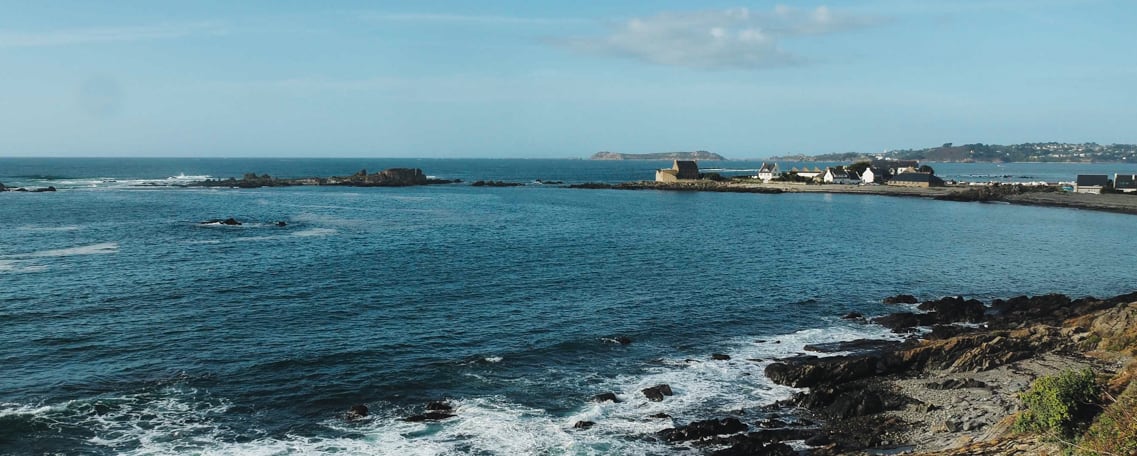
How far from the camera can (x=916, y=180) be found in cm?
13300

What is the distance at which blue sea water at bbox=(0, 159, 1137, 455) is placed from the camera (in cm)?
2139

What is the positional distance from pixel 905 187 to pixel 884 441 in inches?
4658

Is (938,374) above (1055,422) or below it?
below

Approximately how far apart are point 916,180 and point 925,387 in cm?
12085

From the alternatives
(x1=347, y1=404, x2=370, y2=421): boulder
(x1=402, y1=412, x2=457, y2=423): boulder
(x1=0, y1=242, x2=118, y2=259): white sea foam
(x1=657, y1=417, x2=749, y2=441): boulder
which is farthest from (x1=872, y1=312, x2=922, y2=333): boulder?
(x1=0, y1=242, x2=118, y2=259): white sea foam

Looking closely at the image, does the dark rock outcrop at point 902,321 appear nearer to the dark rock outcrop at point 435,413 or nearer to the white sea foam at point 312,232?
the dark rock outcrop at point 435,413

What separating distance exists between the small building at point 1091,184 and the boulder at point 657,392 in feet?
371

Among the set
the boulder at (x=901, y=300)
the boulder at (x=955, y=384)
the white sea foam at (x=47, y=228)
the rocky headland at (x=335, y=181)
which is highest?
the rocky headland at (x=335, y=181)

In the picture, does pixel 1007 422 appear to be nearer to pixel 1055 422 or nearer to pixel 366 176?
pixel 1055 422

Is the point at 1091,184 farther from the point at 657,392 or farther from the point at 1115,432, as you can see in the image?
the point at 1115,432

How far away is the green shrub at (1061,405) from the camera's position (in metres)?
15.9

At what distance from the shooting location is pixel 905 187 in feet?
416

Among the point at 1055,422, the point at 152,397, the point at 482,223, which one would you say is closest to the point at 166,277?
the point at 152,397

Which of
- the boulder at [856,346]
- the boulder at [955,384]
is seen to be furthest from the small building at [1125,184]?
the boulder at [955,384]
